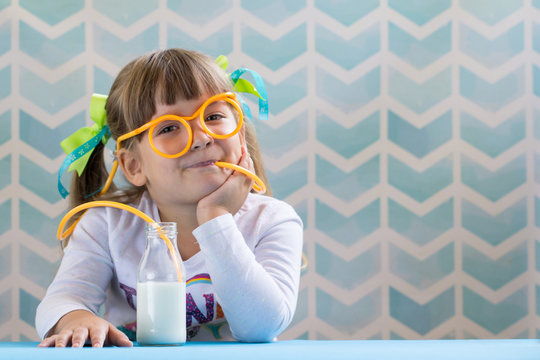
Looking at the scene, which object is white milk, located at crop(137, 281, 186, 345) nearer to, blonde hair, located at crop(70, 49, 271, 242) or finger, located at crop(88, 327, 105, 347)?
finger, located at crop(88, 327, 105, 347)

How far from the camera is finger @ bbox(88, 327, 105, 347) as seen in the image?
819 millimetres

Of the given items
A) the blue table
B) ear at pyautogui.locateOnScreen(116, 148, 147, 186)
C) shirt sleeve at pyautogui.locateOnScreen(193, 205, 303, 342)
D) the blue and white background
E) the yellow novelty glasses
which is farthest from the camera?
the blue and white background

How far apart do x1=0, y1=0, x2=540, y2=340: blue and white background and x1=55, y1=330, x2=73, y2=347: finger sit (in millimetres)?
817

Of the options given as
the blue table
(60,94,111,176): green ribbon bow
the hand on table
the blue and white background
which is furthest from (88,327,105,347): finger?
the blue and white background

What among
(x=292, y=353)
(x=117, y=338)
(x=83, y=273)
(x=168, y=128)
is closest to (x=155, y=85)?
(x=168, y=128)

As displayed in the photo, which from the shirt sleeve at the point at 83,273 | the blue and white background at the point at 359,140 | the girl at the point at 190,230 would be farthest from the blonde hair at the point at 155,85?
the blue and white background at the point at 359,140

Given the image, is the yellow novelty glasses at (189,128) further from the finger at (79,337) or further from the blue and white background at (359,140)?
the blue and white background at (359,140)

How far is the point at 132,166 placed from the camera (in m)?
1.21

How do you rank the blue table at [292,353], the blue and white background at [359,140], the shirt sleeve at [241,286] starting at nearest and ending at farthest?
1. the blue table at [292,353]
2. the shirt sleeve at [241,286]
3. the blue and white background at [359,140]

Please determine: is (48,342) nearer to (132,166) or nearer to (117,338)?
(117,338)

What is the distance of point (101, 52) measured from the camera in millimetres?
1640

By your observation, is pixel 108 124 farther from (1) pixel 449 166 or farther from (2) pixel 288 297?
(1) pixel 449 166

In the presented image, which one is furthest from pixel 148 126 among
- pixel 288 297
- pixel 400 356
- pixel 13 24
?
pixel 13 24

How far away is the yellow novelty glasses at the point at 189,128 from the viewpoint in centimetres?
103
